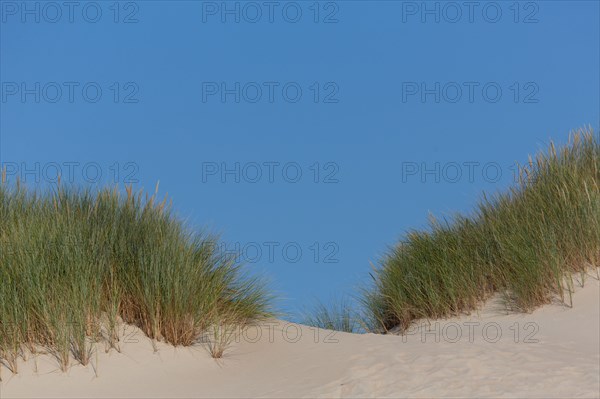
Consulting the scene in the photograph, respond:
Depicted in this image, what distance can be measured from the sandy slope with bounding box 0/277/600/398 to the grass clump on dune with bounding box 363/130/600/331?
3.77 ft

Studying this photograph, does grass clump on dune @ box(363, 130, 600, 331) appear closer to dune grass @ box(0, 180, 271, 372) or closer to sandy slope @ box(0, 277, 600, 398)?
sandy slope @ box(0, 277, 600, 398)

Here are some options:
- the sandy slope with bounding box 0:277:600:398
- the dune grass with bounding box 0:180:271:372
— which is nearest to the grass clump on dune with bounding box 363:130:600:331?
the sandy slope with bounding box 0:277:600:398

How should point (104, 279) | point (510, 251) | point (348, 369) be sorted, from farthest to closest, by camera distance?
point (510, 251) < point (104, 279) < point (348, 369)

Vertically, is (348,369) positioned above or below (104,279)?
below

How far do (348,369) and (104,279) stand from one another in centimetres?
257

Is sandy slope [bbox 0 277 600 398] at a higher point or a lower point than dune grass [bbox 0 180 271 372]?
lower

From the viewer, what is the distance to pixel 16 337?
585cm

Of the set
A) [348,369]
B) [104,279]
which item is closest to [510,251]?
[348,369]

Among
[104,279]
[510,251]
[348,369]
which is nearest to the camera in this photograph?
[348,369]

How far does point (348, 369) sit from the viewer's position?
19.7 feet

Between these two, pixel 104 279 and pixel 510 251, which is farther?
pixel 510 251

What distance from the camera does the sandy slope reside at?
5422 mm

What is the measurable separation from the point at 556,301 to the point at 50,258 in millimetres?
5966

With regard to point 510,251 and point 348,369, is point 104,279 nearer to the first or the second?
point 348,369
